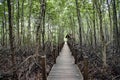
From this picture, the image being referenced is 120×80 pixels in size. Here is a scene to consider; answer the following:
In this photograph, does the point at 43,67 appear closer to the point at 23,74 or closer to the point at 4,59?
the point at 23,74

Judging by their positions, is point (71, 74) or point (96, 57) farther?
point (96, 57)

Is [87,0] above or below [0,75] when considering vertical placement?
above

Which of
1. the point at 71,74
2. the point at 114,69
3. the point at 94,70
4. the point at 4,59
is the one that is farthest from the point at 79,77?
the point at 4,59

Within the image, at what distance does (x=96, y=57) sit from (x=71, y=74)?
3.01 meters

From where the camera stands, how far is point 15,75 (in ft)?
19.5

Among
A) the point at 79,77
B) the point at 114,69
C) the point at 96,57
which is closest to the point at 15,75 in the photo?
the point at 79,77

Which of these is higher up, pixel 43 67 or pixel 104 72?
pixel 43 67

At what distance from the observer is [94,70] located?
8977 mm

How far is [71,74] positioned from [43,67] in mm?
2310

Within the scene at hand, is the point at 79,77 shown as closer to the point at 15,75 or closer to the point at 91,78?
the point at 91,78

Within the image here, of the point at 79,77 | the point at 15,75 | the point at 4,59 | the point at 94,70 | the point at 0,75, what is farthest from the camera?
the point at 4,59

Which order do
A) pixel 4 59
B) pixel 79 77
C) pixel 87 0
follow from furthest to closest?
pixel 87 0, pixel 4 59, pixel 79 77

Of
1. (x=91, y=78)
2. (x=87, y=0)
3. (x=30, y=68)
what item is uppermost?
(x=87, y=0)

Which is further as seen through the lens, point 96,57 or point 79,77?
point 96,57
